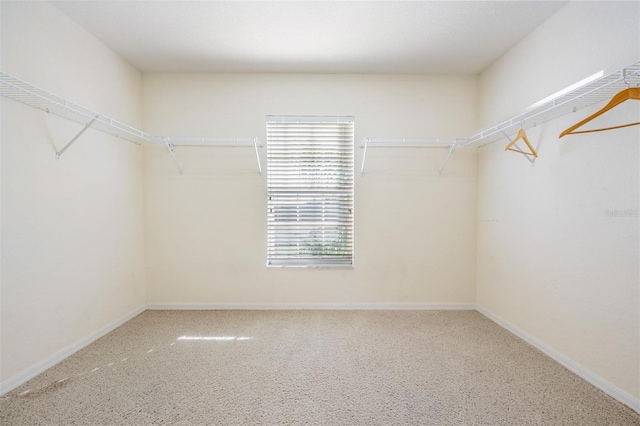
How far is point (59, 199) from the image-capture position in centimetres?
181

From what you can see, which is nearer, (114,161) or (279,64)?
(114,161)

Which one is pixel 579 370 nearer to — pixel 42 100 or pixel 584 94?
pixel 584 94

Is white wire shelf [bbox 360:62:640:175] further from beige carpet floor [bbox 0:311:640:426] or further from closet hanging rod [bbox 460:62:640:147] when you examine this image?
beige carpet floor [bbox 0:311:640:426]

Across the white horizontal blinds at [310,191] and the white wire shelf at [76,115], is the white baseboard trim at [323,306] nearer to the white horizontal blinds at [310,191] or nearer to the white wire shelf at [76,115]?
the white horizontal blinds at [310,191]

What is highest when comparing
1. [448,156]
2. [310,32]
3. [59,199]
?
[310,32]

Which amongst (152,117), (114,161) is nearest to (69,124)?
(114,161)

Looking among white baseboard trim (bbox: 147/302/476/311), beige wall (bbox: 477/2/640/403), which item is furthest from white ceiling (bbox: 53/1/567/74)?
white baseboard trim (bbox: 147/302/476/311)

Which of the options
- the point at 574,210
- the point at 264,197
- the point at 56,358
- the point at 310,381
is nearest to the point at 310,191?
the point at 264,197

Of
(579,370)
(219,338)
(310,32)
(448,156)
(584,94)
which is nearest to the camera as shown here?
(584,94)

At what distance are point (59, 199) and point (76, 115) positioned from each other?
0.62 meters

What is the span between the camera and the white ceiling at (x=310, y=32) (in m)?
1.78

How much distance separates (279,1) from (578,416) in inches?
117

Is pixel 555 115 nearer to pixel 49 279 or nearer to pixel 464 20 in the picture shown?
A: pixel 464 20

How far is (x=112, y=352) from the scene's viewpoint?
1.93 meters
